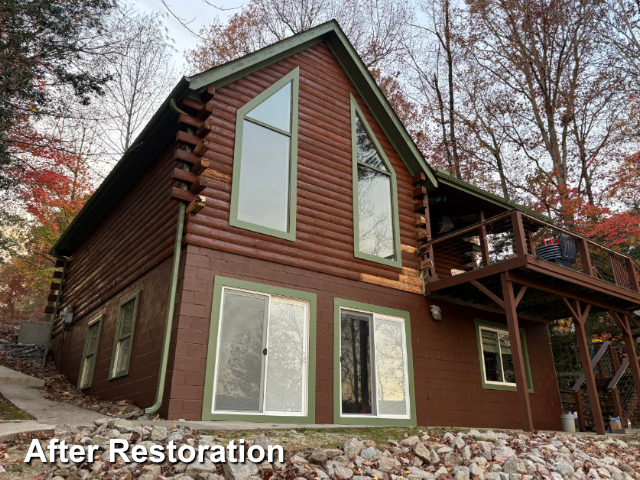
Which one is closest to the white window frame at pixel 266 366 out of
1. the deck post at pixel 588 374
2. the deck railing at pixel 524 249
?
the deck railing at pixel 524 249

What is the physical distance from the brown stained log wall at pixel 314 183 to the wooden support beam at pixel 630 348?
204 inches

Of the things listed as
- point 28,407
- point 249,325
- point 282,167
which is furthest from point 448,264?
point 28,407

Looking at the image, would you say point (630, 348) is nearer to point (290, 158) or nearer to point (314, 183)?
point (314, 183)

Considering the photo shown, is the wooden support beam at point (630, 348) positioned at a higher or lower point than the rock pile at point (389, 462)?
higher

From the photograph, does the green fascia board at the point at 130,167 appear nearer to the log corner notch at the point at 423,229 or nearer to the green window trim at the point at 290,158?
the green window trim at the point at 290,158

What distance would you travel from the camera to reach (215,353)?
7.02 m

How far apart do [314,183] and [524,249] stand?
3.86 metres

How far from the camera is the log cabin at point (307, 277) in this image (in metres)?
7.35

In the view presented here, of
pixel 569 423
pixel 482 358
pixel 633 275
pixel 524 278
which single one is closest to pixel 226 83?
pixel 524 278

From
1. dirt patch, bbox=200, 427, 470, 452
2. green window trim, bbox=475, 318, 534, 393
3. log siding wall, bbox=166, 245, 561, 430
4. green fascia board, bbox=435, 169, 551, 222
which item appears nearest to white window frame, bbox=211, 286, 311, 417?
log siding wall, bbox=166, 245, 561, 430

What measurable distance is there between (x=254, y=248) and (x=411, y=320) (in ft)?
11.5

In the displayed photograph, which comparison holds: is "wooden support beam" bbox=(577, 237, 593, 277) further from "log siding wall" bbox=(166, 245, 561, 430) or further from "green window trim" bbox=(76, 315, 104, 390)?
"green window trim" bbox=(76, 315, 104, 390)

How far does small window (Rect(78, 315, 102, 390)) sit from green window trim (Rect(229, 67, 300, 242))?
15.6ft

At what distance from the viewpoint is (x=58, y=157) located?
60.4ft
